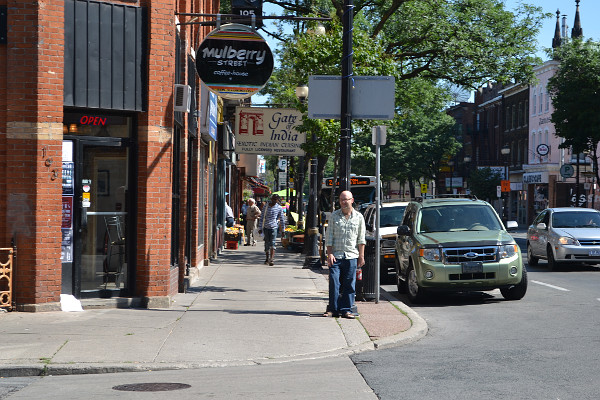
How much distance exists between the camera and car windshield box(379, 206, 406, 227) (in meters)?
20.2

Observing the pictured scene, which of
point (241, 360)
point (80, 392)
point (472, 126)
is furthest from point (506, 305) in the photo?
point (472, 126)

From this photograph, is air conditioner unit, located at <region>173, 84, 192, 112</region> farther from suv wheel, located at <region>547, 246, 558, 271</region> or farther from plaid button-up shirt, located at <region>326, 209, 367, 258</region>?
suv wheel, located at <region>547, 246, 558, 271</region>

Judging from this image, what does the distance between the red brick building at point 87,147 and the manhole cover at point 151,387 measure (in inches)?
186

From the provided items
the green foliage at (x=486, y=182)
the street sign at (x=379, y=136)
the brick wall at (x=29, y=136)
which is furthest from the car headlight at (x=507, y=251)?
the green foliage at (x=486, y=182)

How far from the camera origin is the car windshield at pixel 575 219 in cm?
2241

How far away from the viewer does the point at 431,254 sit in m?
14.3

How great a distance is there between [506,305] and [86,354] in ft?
25.6

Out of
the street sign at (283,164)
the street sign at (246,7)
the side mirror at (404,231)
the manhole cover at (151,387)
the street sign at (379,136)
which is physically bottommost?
the manhole cover at (151,387)

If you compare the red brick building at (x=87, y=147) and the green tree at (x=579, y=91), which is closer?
the red brick building at (x=87, y=147)

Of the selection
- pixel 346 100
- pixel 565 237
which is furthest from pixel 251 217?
pixel 346 100

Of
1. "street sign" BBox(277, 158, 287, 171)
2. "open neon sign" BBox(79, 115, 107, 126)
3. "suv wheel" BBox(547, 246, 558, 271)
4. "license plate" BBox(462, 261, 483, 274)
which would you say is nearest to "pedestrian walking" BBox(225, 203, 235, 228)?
"suv wheel" BBox(547, 246, 558, 271)

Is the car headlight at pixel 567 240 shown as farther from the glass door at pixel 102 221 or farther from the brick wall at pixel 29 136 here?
the brick wall at pixel 29 136

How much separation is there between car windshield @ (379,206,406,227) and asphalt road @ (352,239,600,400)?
205 inches

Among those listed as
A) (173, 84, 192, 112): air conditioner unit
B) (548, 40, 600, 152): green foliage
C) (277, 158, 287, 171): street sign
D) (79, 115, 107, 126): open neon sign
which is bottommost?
(79, 115, 107, 126): open neon sign
